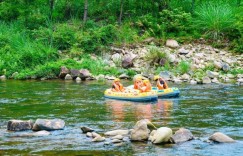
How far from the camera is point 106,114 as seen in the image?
14.1 m

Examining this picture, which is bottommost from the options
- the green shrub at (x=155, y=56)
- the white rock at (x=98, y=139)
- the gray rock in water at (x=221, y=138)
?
the white rock at (x=98, y=139)

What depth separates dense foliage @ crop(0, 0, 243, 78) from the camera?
2589cm

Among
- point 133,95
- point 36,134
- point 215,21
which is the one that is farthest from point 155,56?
point 36,134

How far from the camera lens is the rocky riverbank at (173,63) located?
23172 millimetres

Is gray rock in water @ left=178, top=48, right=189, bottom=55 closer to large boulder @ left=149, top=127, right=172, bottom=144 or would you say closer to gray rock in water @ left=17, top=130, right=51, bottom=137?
Result: gray rock in water @ left=17, top=130, right=51, bottom=137

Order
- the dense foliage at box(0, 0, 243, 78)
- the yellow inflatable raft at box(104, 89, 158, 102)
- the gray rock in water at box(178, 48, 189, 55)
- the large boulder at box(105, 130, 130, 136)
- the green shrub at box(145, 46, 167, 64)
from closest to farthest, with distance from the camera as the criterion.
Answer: the large boulder at box(105, 130, 130, 136)
the yellow inflatable raft at box(104, 89, 158, 102)
the green shrub at box(145, 46, 167, 64)
the dense foliage at box(0, 0, 243, 78)
the gray rock in water at box(178, 48, 189, 55)

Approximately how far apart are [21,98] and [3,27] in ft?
41.6

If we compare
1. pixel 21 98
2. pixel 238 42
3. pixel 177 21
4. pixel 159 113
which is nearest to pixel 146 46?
pixel 177 21

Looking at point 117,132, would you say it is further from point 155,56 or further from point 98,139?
point 155,56

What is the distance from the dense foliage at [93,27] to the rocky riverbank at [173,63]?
2.03ft

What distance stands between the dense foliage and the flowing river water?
3699 millimetres

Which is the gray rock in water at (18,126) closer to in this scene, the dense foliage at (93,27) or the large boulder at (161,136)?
the large boulder at (161,136)

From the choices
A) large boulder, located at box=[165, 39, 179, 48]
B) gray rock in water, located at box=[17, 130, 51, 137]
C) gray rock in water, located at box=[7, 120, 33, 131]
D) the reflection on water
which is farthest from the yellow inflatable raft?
large boulder, located at box=[165, 39, 179, 48]

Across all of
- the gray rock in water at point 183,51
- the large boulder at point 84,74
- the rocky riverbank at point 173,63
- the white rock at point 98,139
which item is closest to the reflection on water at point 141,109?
the white rock at point 98,139
